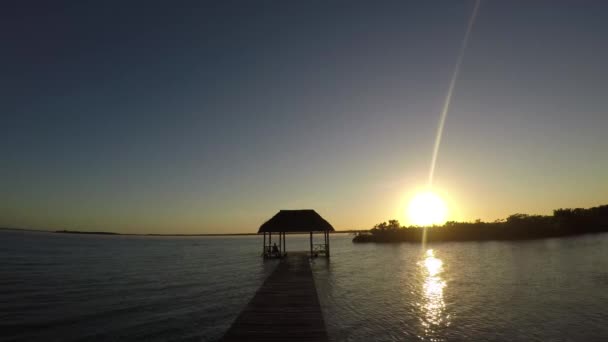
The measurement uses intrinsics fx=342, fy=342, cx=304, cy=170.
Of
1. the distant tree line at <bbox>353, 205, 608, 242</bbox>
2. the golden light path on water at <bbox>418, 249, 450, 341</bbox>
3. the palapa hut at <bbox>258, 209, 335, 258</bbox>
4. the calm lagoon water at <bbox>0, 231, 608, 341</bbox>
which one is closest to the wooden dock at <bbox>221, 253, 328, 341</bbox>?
the calm lagoon water at <bbox>0, 231, 608, 341</bbox>

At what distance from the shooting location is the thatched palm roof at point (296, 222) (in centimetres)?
3456

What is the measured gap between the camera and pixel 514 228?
84.8 meters

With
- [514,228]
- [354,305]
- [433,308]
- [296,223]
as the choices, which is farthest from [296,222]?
[514,228]

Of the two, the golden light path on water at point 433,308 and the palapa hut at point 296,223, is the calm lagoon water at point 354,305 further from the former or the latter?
the palapa hut at point 296,223

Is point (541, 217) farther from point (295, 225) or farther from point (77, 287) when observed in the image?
point (77, 287)

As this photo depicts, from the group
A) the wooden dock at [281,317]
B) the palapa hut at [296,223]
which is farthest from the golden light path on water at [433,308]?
the palapa hut at [296,223]

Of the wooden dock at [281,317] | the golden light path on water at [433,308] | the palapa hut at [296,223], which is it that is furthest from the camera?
the palapa hut at [296,223]

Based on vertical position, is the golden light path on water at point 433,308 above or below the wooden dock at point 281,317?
below

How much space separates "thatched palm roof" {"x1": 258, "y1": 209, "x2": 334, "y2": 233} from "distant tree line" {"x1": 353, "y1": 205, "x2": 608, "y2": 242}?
6059 centimetres

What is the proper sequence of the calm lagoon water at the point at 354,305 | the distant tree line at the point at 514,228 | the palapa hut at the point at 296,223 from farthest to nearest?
the distant tree line at the point at 514,228
the palapa hut at the point at 296,223
the calm lagoon water at the point at 354,305

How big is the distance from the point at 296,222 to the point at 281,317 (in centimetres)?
2310

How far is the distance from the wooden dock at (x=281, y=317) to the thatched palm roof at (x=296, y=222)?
15.8 metres

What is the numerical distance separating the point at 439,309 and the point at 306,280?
A: 24.6 feet

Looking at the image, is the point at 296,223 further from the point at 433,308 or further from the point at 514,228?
the point at 514,228
